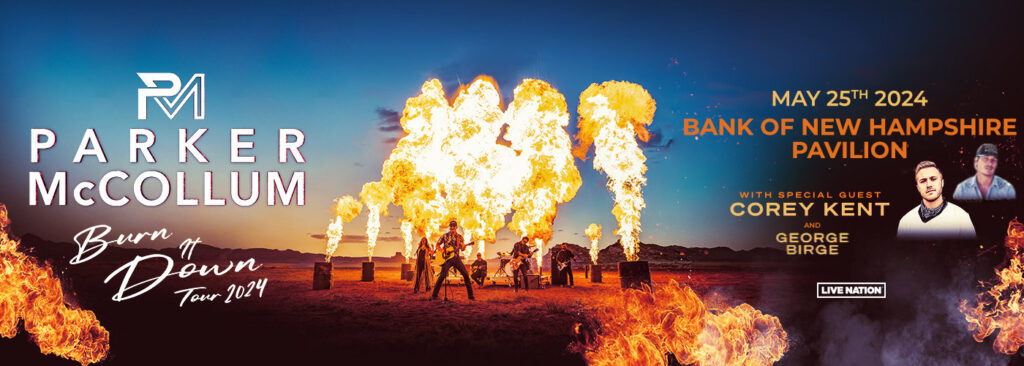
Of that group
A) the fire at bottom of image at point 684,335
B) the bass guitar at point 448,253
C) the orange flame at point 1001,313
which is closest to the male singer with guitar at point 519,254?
the bass guitar at point 448,253

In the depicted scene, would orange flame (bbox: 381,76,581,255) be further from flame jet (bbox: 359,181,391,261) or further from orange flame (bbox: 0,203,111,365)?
orange flame (bbox: 0,203,111,365)

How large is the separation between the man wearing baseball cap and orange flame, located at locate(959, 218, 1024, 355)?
7.47 feet

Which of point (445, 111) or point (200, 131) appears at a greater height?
point (445, 111)

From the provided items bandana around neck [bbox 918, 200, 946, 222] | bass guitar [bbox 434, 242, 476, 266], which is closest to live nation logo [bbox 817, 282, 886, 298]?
bandana around neck [bbox 918, 200, 946, 222]

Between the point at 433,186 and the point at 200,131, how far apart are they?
11.6 metres

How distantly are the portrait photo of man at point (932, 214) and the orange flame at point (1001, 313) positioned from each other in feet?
5.34

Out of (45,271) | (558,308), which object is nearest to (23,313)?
(45,271)

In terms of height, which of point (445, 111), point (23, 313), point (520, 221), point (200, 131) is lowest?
point (23, 313)

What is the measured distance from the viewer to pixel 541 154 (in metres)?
26.4

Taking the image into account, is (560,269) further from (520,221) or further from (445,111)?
(445,111)

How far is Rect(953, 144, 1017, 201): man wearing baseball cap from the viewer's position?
62.4 feet

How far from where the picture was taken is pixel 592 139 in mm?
24594

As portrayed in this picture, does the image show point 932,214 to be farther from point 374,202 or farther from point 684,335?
point 374,202

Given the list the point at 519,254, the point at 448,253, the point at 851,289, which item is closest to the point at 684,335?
the point at 851,289
